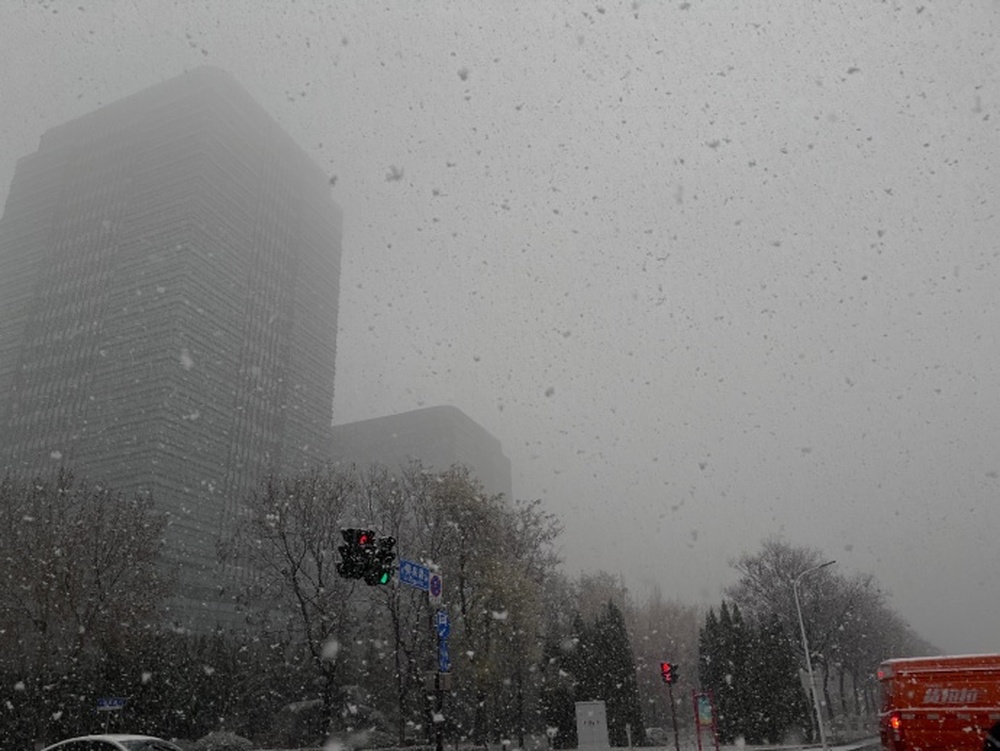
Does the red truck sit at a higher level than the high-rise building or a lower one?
lower

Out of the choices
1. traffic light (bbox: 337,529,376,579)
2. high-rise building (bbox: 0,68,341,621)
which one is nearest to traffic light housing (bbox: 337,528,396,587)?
traffic light (bbox: 337,529,376,579)

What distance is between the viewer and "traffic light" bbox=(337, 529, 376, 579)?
1359 cm

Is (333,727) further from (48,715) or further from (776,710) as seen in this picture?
(776,710)

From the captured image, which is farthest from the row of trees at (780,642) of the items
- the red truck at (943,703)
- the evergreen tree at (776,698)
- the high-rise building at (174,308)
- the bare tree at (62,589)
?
the high-rise building at (174,308)

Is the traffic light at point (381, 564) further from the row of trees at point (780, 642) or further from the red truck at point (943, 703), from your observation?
the row of trees at point (780, 642)

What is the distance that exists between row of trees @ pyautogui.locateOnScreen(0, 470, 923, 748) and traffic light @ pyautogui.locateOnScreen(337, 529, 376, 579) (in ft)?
13.8

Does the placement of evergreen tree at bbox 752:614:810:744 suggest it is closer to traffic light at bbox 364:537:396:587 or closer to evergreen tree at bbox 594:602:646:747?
evergreen tree at bbox 594:602:646:747

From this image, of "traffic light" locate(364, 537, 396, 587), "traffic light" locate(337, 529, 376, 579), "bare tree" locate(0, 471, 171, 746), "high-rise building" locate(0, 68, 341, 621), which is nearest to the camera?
"traffic light" locate(337, 529, 376, 579)

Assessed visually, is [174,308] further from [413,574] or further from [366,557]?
[366,557]

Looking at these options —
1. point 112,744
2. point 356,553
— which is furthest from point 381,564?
point 112,744

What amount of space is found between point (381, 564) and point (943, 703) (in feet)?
32.4

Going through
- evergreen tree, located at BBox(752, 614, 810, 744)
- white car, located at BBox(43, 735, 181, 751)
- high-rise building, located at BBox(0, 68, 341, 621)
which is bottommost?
evergreen tree, located at BBox(752, 614, 810, 744)

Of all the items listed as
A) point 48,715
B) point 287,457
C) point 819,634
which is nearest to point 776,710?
point 819,634

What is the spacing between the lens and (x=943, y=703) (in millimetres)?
12398
